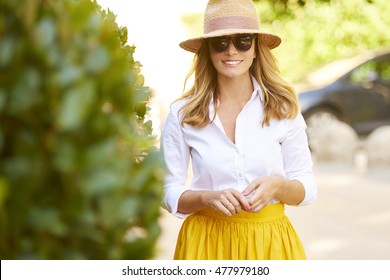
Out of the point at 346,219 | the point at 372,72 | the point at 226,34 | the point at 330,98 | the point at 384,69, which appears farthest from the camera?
the point at 384,69

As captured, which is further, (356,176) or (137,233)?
(356,176)

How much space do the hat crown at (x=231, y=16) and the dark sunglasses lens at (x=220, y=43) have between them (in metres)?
0.04

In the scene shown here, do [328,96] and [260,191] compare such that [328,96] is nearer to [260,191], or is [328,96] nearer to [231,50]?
[231,50]

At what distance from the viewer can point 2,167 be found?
3.96 feet

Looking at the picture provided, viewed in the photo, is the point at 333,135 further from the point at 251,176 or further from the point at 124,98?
the point at 124,98

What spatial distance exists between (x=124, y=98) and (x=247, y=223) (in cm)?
147

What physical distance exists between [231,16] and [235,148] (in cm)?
45

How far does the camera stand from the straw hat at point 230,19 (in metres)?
2.76

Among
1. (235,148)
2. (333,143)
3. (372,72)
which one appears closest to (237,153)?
(235,148)

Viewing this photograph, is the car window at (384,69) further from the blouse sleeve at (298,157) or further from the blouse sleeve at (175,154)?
the blouse sleeve at (175,154)

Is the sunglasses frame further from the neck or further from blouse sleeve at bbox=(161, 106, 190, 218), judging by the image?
blouse sleeve at bbox=(161, 106, 190, 218)

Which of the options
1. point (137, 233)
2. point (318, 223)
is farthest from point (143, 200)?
point (318, 223)

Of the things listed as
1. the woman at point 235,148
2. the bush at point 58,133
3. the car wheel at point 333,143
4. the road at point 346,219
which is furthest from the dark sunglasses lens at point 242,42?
the car wheel at point 333,143

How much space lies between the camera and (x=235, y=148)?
107 inches
